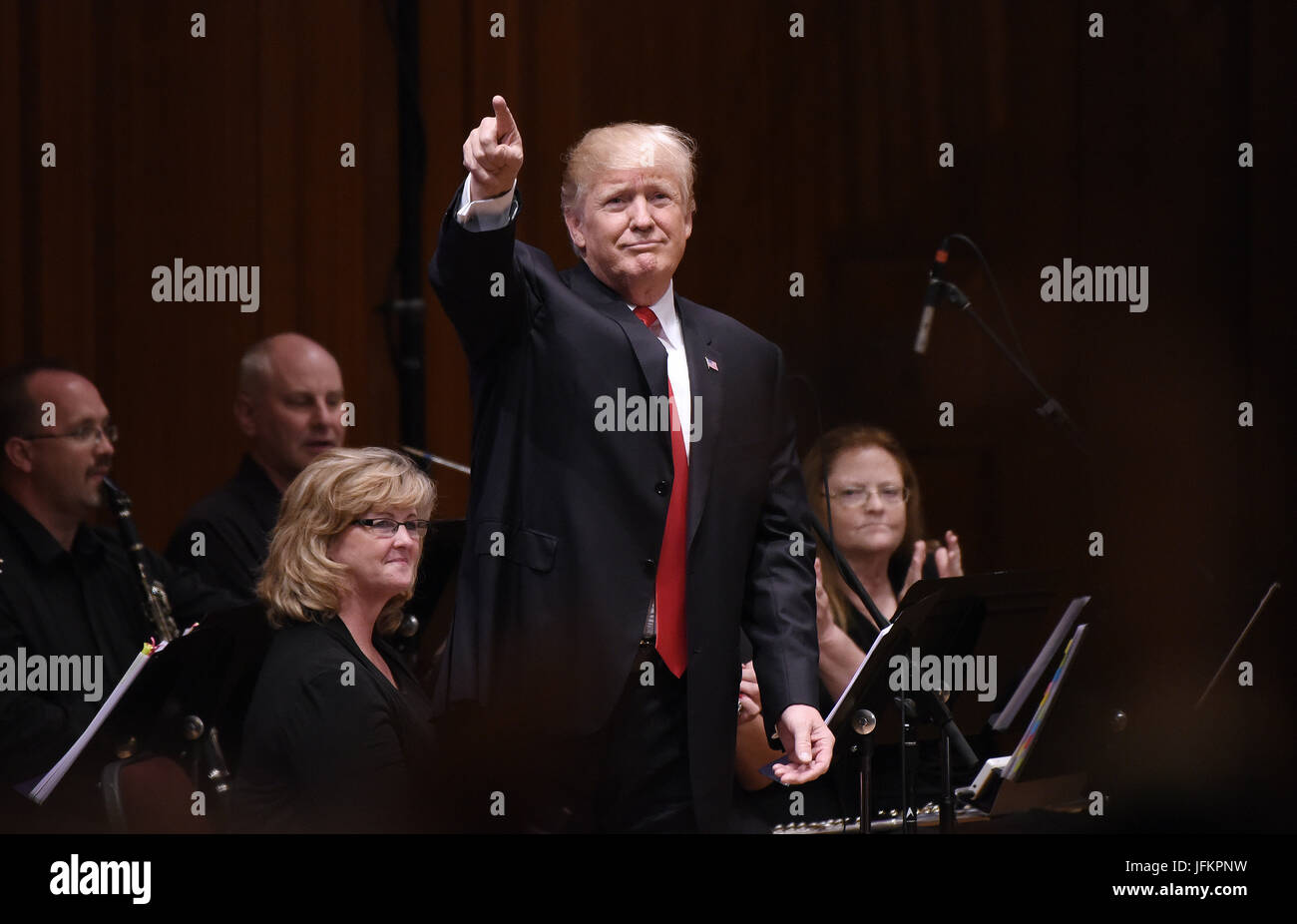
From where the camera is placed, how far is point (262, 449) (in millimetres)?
3990

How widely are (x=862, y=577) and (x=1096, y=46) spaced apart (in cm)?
177

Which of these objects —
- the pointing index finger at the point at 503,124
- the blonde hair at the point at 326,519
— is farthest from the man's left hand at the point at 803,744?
the pointing index finger at the point at 503,124

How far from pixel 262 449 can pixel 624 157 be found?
155 cm

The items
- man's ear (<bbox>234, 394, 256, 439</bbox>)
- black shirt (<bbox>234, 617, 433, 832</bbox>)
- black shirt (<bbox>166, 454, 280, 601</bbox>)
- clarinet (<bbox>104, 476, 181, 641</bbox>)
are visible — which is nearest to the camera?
black shirt (<bbox>234, 617, 433, 832</bbox>)

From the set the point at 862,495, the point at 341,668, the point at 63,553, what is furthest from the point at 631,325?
the point at 63,553

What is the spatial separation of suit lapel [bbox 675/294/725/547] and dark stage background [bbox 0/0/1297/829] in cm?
157

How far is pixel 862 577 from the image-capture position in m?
3.91

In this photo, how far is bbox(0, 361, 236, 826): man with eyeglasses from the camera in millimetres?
3400

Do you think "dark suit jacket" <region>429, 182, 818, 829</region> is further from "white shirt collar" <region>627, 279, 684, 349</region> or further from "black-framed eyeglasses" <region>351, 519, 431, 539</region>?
"black-framed eyeglasses" <region>351, 519, 431, 539</region>

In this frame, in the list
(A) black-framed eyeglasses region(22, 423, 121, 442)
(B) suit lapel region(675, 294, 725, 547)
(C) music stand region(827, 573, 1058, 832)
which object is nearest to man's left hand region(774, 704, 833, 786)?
(C) music stand region(827, 573, 1058, 832)

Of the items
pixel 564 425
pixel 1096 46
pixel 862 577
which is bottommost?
pixel 862 577

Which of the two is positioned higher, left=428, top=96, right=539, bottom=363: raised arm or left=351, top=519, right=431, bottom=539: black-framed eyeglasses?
left=428, top=96, right=539, bottom=363: raised arm
